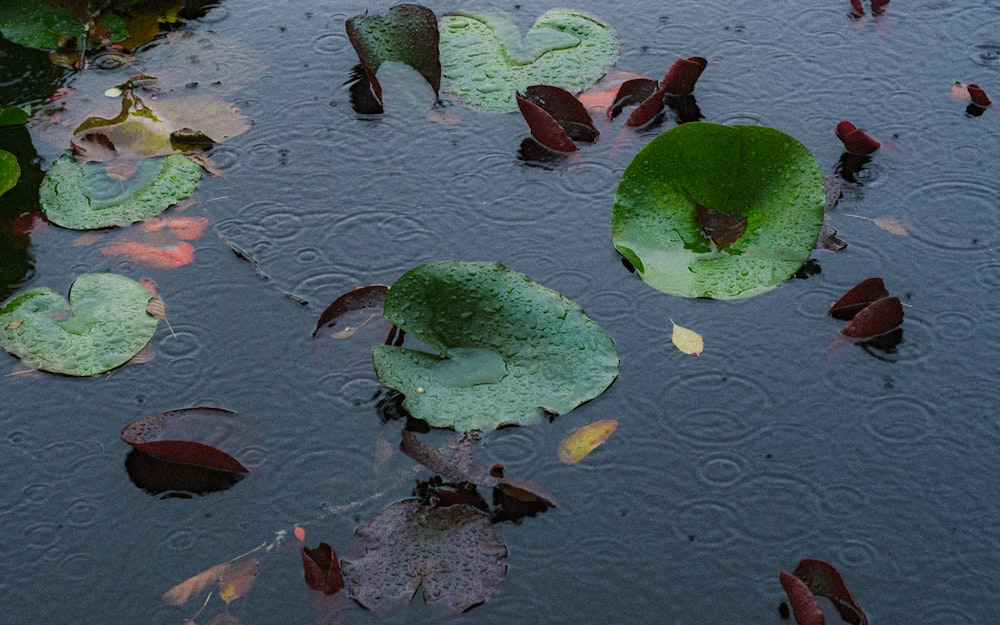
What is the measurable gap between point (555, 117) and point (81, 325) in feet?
3.72

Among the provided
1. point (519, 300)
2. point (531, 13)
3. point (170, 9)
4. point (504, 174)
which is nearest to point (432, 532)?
point (519, 300)

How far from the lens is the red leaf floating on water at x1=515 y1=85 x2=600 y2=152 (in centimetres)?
223

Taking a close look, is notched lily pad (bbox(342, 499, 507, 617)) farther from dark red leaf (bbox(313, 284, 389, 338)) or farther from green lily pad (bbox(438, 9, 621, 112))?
green lily pad (bbox(438, 9, 621, 112))

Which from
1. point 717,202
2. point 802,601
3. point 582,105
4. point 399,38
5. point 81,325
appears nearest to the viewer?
point 802,601

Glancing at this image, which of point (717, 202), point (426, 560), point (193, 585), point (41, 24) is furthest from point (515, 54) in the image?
point (193, 585)

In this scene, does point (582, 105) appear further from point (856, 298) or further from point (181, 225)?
point (181, 225)

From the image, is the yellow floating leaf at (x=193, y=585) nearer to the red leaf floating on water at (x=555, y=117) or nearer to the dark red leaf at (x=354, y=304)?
the dark red leaf at (x=354, y=304)

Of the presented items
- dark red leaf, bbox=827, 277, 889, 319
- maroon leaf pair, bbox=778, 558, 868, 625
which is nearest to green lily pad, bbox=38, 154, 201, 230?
dark red leaf, bbox=827, 277, 889, 319

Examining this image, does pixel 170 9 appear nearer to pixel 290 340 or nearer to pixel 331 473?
pixel 290 340

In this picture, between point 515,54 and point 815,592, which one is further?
point 515,54

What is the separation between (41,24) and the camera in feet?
8.91

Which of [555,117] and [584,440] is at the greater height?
[555,117]

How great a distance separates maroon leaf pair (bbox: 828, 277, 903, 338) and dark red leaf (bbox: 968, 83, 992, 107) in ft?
2.49

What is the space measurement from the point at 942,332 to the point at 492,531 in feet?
3.08
